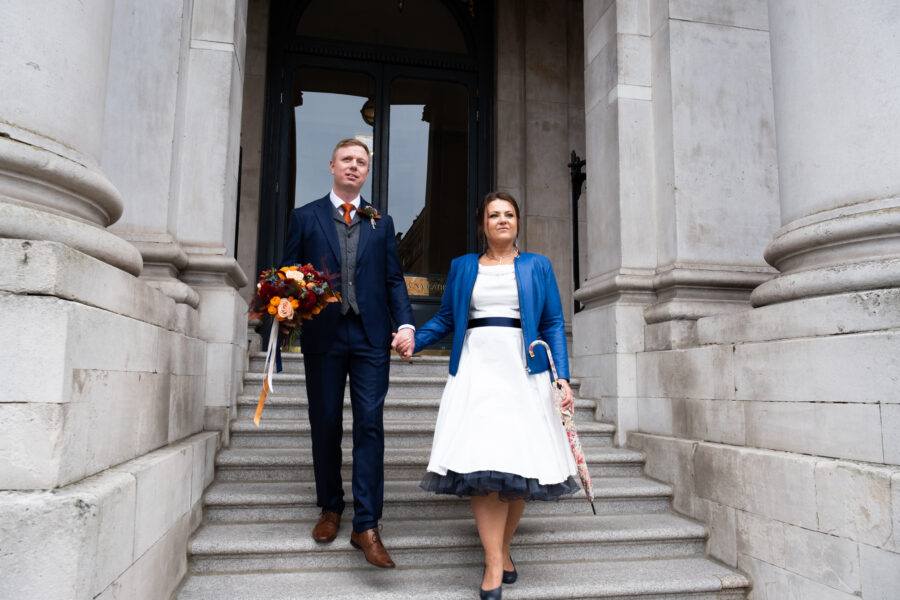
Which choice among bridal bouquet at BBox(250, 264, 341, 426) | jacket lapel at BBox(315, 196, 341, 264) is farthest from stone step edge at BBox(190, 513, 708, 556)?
jacket lapel at BBox(315, 196, 341, 264)

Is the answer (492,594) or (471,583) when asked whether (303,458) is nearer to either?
(471,583)

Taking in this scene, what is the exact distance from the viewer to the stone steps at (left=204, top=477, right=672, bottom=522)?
4145 mm

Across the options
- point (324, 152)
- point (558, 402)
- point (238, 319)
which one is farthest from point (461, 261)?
point (324, 152)

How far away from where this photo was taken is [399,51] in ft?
28.3

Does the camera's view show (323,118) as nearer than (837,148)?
No

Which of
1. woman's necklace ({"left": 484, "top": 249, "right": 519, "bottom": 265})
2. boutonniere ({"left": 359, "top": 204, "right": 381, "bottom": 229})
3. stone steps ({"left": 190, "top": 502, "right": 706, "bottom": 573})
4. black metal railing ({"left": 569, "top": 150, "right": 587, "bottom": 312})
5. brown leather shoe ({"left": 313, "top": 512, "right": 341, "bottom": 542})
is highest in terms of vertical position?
black metal railing ({"left": 569, "top": 150, "right": 587, "bottom": 312})

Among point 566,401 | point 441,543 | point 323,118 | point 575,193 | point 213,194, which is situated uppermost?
point 323,118

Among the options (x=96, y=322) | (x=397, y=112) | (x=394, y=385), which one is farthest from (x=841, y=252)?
(x=397, y=112)

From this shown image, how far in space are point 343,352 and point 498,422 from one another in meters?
1.01

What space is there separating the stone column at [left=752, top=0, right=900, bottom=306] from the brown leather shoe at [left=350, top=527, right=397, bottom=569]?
2.67 metres

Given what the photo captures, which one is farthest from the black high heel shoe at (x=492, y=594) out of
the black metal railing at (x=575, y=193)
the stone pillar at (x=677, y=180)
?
the black metal railing at (x=575, y=193)

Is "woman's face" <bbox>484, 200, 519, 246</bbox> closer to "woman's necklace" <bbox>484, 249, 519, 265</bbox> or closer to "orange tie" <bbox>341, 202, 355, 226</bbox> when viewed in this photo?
"woman's necklace" <bbox>484, 249, 519, 265</bbox>

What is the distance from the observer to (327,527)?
3777 millimetres

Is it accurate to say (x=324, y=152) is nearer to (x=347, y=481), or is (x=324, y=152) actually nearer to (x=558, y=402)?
(x=347, y=481)
